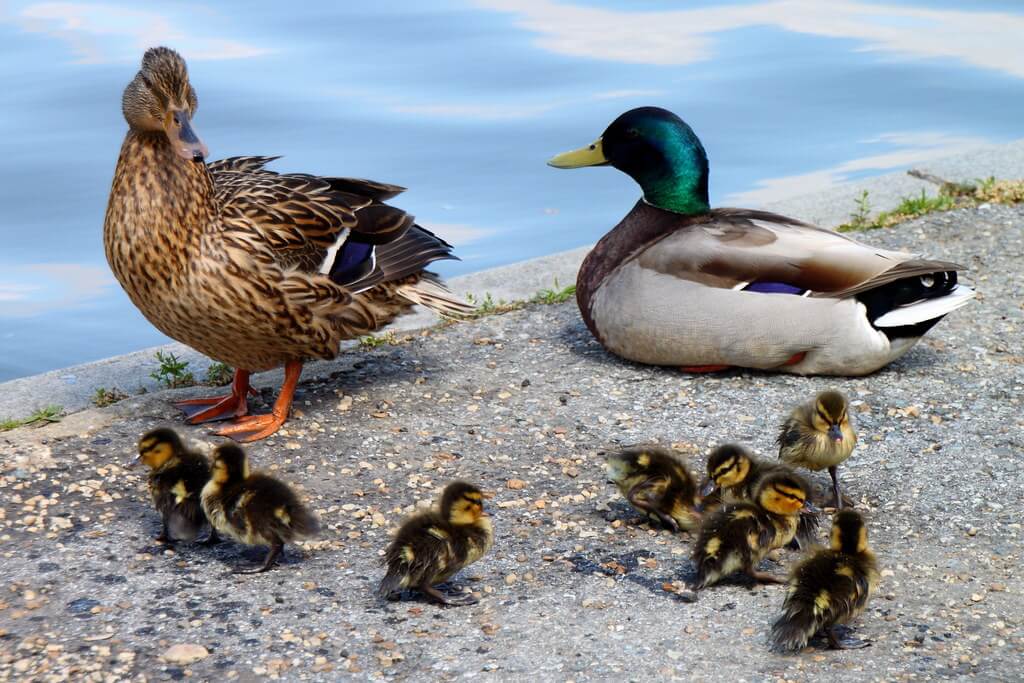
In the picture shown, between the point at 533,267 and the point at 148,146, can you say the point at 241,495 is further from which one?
the point at 533,267

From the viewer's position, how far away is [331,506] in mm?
4809

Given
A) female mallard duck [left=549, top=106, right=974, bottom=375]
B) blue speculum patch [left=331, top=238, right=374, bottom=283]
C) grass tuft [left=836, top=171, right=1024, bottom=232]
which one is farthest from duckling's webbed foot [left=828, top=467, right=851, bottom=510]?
grass tuft [left=836, top=171, right=1024, bottom=232]

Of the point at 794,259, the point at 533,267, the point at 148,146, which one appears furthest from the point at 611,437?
the point at 533,267

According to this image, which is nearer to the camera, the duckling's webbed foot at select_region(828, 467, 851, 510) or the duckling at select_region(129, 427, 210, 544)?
the duckling at select_region(129, 427, 210, 544)

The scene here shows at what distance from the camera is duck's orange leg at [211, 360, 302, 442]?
5.37 meters

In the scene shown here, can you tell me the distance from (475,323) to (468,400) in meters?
1.03

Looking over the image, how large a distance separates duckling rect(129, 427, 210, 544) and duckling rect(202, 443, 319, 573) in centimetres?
11

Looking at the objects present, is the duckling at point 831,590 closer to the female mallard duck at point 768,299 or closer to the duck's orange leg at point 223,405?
the female mallard duck at point 768,299

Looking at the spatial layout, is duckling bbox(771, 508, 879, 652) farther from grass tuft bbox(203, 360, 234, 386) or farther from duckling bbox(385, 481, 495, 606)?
grass tuft bbox(203, 360, 234, 386)

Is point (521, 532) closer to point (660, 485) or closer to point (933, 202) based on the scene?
point (660, 485)

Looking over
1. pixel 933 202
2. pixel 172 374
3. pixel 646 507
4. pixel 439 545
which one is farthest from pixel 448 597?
pixel 933 202

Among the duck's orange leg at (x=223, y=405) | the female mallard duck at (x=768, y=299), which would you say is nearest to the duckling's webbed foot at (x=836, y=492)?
the female mallard duck at (x=768, y=299)

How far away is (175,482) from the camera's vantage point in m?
4.45

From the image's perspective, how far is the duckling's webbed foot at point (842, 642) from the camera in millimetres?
3863
